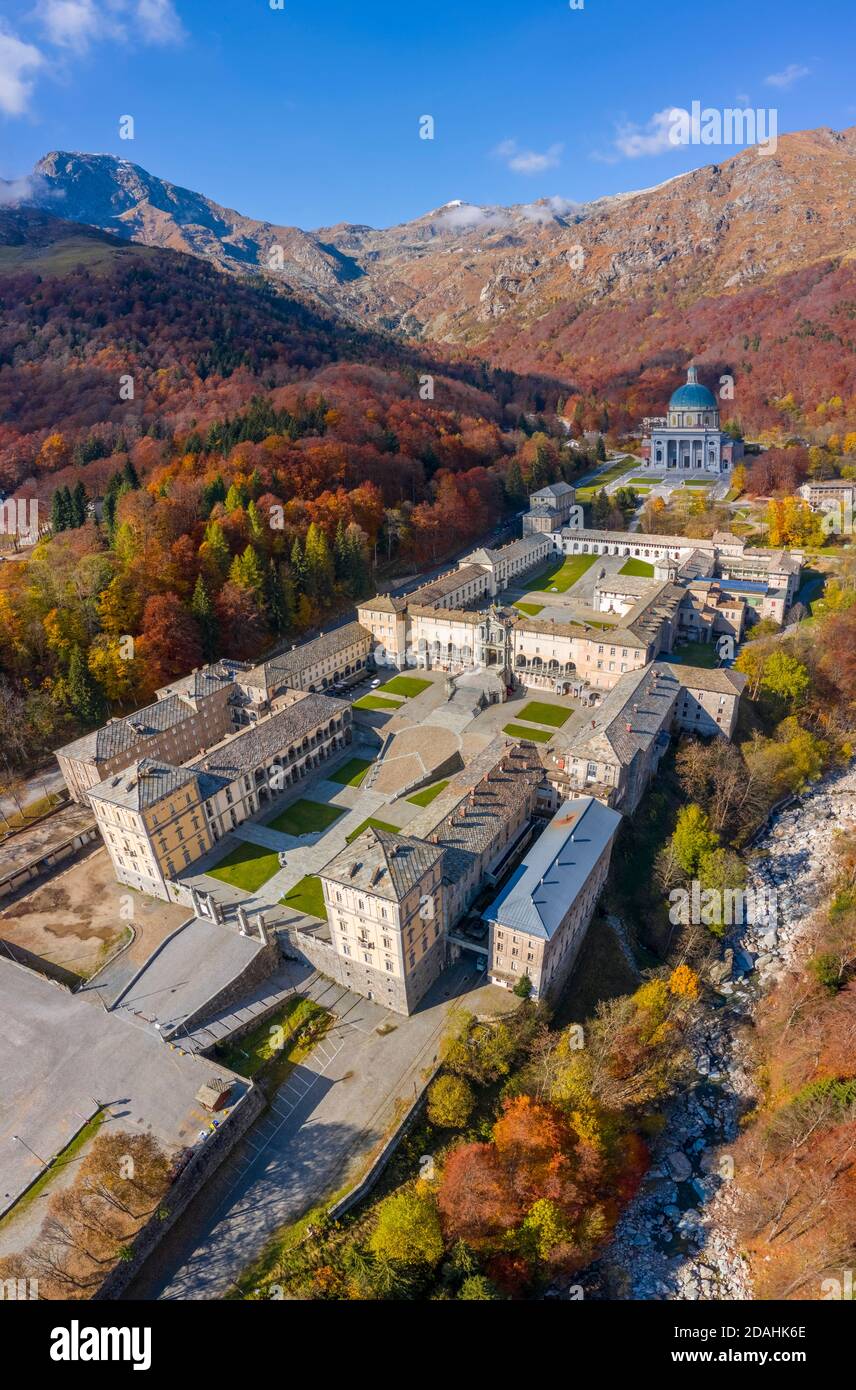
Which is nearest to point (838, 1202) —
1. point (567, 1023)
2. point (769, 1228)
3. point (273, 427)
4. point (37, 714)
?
point (769, 1228)

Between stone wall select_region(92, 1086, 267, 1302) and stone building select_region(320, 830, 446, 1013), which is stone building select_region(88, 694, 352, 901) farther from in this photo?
stone wall select_region(92, 1086, 267, 1302)

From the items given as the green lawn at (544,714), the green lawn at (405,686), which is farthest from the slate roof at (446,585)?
the green lawn at (544,714)

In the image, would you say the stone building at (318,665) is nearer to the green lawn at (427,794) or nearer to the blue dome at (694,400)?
the green lawn at (427,794)

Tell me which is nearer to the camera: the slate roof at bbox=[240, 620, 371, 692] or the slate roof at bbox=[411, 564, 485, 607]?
the slate roof at bbox=[240, 620, 371, 692]

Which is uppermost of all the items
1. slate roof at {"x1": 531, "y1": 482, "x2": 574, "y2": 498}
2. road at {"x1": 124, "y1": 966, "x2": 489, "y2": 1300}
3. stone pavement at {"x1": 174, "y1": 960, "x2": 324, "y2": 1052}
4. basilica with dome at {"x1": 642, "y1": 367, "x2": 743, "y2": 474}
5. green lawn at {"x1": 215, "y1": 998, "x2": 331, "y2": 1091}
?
basilica with dome at {"x1": 642, "y1": 367, "x2": 743, "y2": 474}

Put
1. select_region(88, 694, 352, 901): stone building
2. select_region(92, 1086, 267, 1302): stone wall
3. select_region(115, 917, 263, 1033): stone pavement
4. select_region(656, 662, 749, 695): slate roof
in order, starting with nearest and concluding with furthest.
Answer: select_region(92, 1086, 267, 1302): stone wall
select_region(115, 917, 263, 1033): stone pavement
select_region(88, 694, 352, 901): stone building
select_region(656, 662, 749, 695): slate roof

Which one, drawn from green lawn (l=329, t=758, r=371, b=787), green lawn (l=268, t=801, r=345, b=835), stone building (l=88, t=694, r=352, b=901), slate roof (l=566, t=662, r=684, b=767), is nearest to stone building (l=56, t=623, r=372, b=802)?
stone building (l=88, t=694, r=352, b=901)

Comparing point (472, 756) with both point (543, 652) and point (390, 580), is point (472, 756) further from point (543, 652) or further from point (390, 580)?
point (390, 580)
